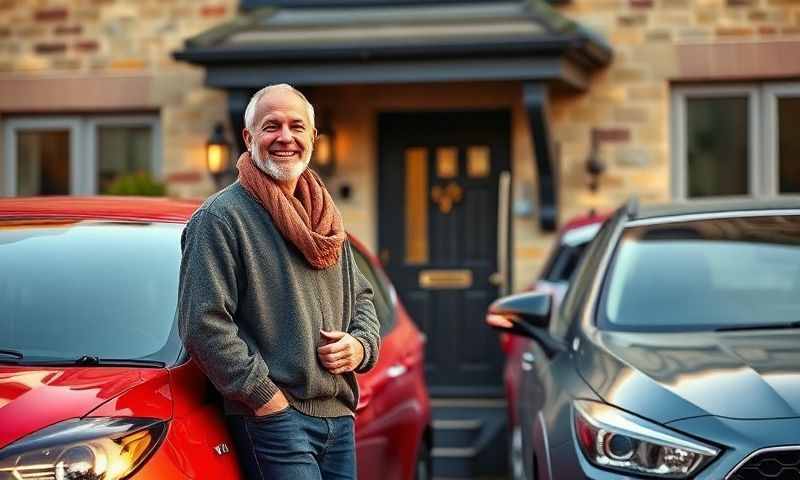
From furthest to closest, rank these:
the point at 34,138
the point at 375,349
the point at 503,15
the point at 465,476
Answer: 1. the point at 34,138
2. the point at 503,15
3. the point at 465,476
4. the point at 375,349

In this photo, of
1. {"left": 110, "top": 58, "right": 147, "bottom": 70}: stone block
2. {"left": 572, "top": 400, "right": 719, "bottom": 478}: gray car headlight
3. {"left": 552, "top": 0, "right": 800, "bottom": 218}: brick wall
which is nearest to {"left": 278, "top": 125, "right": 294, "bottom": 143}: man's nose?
{"left": 572, "top": 400, "right": 719, "bottom": 478}: gray car headlight

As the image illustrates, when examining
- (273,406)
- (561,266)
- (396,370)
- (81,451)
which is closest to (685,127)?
(561,266)

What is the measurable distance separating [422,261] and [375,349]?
8.77 m

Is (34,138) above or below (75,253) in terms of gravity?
above

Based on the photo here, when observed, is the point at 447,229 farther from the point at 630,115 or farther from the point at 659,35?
the point at 659,35

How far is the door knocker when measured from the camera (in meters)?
13.0

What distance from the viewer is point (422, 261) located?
42.9 ft

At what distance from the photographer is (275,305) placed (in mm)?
4012

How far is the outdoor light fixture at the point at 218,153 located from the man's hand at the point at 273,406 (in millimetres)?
8849

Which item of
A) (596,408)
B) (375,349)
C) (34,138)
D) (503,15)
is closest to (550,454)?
(596,408)

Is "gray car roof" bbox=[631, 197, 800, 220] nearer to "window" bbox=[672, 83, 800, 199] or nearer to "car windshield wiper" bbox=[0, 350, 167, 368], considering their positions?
"car windshield wiper" bbox=[0, 350, 167, 368]

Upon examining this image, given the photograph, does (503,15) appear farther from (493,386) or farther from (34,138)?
(34,138)

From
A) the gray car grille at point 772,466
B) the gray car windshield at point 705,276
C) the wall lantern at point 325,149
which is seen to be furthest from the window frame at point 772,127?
the gray car grille at point 772,466

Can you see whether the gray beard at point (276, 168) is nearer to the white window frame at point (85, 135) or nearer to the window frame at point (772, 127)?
the window frame at point (772, 127)
